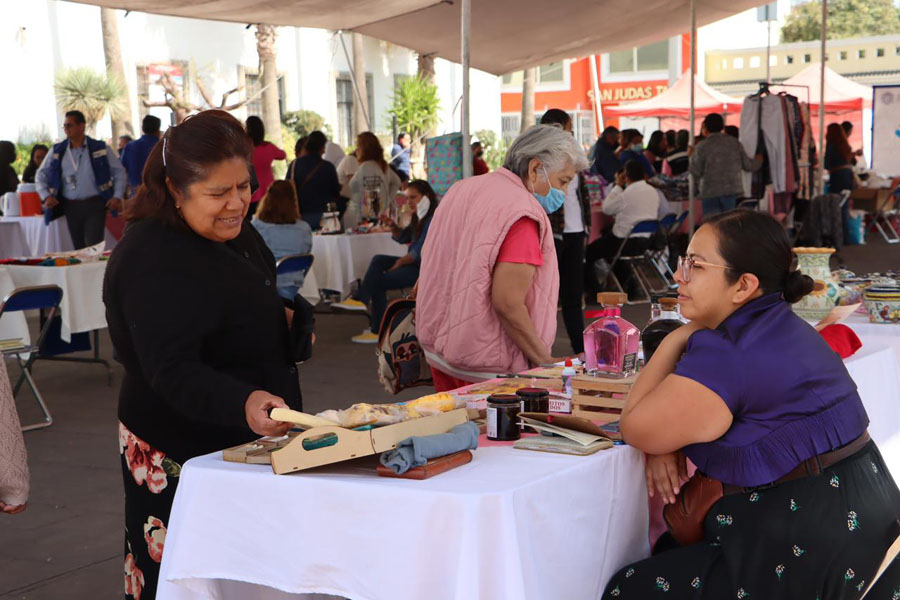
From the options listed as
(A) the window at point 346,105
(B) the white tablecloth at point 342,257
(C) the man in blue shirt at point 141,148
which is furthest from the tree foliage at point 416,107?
(B) the white tablecloth at point 342,257

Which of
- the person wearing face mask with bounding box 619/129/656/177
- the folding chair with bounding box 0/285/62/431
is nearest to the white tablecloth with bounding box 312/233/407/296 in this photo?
the folding chair with bounding box 0/285/62/431

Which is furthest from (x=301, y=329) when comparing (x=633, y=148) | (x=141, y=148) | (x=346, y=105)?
(x=346, y=105)

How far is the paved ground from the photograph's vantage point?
3.57m

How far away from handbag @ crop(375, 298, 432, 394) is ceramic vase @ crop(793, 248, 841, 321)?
4.24 ft

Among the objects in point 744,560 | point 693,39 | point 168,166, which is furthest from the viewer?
point 693,39

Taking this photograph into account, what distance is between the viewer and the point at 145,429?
7.67ft

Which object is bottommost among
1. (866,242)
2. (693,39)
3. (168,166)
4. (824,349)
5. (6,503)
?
(866,242)

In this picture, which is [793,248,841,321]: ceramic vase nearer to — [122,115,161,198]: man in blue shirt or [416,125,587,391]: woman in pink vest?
[416,125,587,391]: woman in pink vest

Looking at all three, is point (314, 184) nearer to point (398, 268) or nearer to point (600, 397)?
point (398, 268)

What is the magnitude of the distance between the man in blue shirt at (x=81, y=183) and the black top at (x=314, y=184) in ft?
5.19

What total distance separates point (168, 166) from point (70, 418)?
4.05 metres

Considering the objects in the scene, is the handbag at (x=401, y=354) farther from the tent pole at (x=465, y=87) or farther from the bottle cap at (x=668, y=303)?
the tent pole at (x=465, y=87)

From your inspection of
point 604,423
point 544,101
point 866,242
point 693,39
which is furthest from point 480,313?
point 544,101

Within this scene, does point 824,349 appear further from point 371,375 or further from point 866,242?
point 866,242
